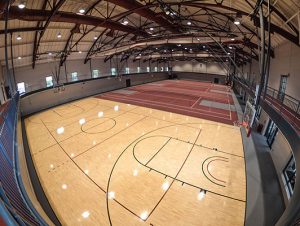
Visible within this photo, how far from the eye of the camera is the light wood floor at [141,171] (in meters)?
5.17

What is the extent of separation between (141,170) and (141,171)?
2.7 inches

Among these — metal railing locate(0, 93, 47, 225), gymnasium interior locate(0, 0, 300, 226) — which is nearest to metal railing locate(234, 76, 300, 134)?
gymnasium interior locate(0, 0, 300, 226)

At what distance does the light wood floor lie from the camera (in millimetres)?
5168

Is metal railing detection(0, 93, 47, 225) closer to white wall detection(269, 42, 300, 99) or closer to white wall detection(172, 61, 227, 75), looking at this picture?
white wall detection(269, 42, 300, 99)

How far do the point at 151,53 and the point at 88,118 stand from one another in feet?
74.1

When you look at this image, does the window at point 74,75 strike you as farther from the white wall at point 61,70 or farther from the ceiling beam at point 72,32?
the ceiling beam at point 72,32

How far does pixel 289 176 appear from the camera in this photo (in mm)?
6223

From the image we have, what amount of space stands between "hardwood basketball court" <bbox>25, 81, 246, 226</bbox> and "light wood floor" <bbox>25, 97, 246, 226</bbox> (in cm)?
3

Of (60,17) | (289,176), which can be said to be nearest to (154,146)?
(289,176)

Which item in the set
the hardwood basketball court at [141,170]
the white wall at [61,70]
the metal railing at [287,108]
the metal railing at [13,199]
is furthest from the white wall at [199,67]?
the metal railing at [13,199]

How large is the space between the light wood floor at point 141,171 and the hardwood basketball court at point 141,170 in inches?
1.0

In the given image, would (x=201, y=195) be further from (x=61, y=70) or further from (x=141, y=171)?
(x=61, y=70)

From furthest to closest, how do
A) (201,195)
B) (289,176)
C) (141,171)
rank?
(141,171) < (289,176) < (201,195)

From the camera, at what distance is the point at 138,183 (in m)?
6.43
